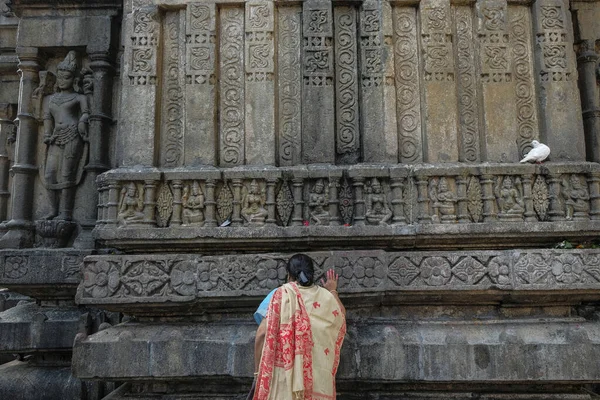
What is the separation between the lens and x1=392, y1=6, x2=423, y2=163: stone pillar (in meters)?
5.45

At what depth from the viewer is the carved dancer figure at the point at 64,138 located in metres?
6.92

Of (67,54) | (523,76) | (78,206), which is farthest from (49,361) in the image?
(523,76)

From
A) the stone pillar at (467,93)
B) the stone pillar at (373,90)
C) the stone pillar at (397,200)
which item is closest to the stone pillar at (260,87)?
the stone pillar at (373,90)

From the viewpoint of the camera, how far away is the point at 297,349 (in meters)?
3.73

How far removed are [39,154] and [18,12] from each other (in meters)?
2.31

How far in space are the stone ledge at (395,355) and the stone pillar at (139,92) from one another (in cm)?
207

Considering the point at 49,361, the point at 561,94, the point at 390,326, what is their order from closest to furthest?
the point at 390,326 → the point at 561,94 → the point at 49,361

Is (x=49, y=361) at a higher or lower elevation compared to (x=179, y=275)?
lower

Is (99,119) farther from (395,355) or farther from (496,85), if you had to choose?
(496,85)

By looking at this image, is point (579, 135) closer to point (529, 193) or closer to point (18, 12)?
point (529, 193)

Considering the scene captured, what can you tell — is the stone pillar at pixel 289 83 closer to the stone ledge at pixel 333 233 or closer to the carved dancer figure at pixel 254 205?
the carved dancer figure at pixel 254 205

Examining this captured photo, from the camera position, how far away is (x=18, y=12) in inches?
289

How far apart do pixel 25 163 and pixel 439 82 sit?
19.7 feet

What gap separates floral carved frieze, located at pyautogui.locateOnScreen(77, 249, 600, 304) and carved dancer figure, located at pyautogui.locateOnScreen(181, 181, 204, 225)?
40 cm
